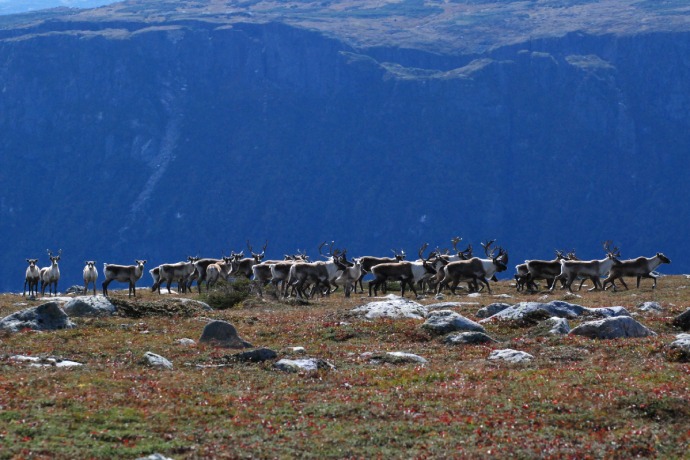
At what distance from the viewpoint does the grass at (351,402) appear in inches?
645

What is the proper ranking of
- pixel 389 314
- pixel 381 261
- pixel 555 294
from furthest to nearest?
pixel 381 261 → pixel 555 294 → pixel 389 314

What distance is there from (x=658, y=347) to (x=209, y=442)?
11901mm

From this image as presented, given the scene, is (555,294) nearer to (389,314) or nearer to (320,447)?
(389,314)

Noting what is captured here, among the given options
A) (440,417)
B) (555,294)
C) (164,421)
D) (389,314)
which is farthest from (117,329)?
(555,294)

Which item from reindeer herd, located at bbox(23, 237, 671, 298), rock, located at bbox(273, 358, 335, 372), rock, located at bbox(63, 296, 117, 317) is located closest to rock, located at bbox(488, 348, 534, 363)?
rock, located at bbox(273, 358, 335, 372)

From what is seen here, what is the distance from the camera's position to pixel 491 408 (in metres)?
18.6

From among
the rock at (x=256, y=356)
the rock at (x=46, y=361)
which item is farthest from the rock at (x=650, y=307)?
the rock at (x=46, y=361)

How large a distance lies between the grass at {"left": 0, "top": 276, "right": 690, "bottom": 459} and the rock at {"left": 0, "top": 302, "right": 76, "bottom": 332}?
4.46 ft

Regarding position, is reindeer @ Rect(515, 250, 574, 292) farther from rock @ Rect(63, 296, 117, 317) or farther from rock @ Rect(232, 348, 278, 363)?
rock @ Rect(232, 348, 278, 363)

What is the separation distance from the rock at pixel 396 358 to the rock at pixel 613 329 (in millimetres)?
5144

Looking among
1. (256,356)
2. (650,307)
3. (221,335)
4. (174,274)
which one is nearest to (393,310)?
(221,335)

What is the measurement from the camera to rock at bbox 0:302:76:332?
2853cm

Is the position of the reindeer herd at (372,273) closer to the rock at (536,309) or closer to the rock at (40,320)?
the rock at (536,309)

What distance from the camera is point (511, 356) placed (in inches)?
927
